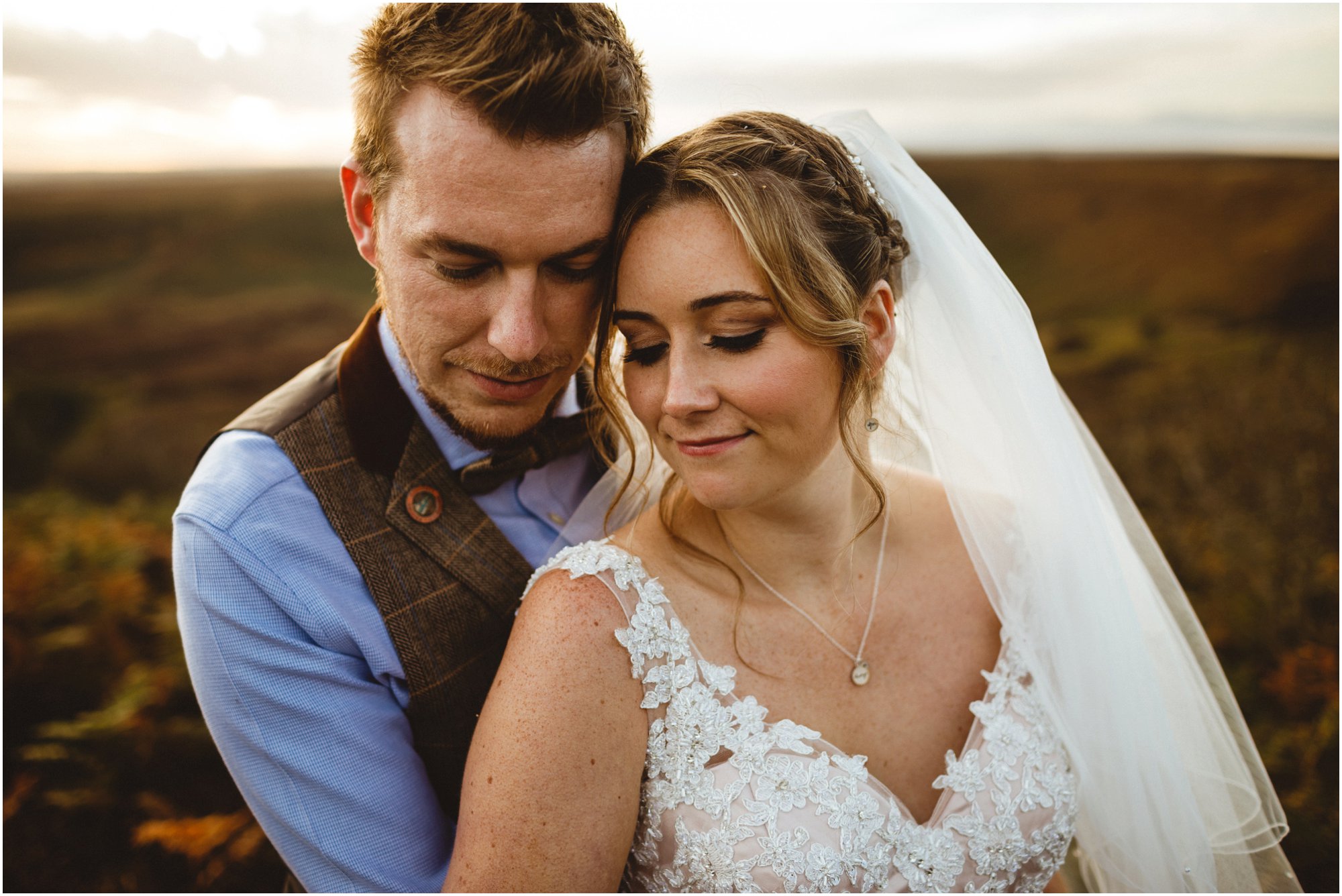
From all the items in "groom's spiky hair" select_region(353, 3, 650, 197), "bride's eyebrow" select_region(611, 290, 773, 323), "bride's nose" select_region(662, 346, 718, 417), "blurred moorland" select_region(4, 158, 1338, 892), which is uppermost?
"groom's spiky hair" select_region(353, 3, 650, 197)

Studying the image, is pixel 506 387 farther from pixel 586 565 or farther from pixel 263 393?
pixel 263 393

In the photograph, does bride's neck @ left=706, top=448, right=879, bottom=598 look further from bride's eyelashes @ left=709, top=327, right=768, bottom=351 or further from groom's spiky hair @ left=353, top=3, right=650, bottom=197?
groom's spiky hair @ left=353, top=3, right=650, bottom=197

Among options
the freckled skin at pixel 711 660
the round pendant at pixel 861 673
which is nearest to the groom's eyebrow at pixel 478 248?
the freckled skin at pixel 711 660

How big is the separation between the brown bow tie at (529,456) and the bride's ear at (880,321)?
82cm

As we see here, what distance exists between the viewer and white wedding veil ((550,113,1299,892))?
215 centimetres

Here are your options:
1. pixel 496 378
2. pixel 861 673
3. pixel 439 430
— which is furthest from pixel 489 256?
pixel 861 673

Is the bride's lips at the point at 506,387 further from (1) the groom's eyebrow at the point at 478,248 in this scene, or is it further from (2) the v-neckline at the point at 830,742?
(2) the v-neckline at the point at 830,742

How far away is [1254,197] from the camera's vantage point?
5012 mm

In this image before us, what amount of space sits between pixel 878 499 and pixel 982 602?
38 cm

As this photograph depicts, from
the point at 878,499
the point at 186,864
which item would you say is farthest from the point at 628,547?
the point at 186,864

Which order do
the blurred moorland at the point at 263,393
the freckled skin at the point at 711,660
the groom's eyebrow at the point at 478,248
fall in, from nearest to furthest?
1. the freckled skin at the point at 711,660
2. the groom's eyebrow at the point at 478,248
3. the blurred moorland at the point at 263,393

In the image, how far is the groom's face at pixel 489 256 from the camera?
1.86 metres

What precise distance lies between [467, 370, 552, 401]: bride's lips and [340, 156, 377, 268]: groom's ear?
442 mm

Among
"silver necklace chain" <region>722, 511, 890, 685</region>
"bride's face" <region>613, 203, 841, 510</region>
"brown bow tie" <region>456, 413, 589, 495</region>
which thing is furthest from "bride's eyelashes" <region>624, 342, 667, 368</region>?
"silver necklace chain" <region>722, 511, 890, 685</region>
